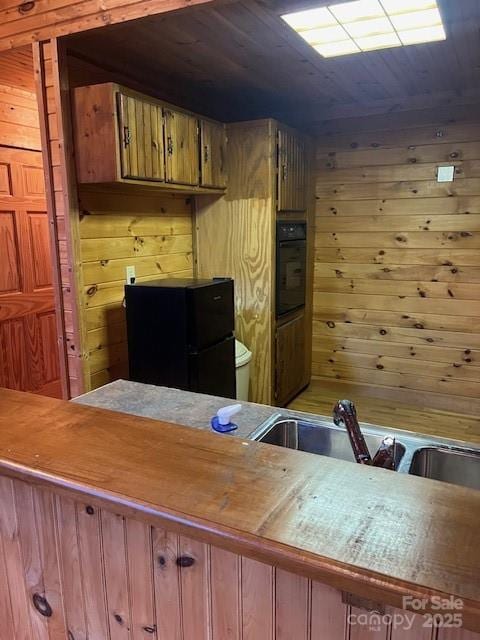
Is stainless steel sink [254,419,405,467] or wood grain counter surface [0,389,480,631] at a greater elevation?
wood grain counter surface [0,389,480,631]

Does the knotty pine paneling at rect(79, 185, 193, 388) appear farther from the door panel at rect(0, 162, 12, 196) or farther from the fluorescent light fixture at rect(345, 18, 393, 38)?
the fluorescent light fixture at rect(345, 18, 393, 38)

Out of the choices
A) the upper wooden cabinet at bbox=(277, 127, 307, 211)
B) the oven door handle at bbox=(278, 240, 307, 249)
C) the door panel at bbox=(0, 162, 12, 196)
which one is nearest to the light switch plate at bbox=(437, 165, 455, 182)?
the upper wooden cabinet at bbox=(277, 127, 307, 211)

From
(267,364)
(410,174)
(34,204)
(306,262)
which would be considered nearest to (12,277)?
(34,204)

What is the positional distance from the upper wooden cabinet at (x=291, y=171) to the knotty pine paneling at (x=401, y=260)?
359 mm

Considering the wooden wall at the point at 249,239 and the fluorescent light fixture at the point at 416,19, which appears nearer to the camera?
the fluorescent light fixture at the point at 416,19

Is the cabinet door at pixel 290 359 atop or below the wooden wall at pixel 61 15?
below

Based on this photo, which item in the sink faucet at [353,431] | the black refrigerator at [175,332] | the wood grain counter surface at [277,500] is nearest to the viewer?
the wood grain counter surface at [277,500]

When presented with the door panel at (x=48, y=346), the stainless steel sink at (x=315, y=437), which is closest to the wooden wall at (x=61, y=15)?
the stainless steel sink at (x=315, y=437)

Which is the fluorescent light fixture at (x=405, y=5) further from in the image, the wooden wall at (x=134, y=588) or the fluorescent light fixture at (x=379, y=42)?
the wooden wall at (x=134, y=588)

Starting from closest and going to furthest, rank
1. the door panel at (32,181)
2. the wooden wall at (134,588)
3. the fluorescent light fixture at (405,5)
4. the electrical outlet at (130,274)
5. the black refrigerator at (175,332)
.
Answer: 1. the wooden wall at (134,588)
2. the fluorescent light fixture at (405,5)
3. the black refrigerator at (175,332)
4. the electrical outlet at (130,274)
5. the door panel at (32,181)

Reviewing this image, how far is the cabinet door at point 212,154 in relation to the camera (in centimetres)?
311

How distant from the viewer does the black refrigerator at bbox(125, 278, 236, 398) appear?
2662mm

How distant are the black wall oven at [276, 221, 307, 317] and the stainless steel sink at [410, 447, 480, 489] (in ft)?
7.38

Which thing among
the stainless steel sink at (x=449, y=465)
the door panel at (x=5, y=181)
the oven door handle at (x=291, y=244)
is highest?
the door panel at (x=5, y=181)
